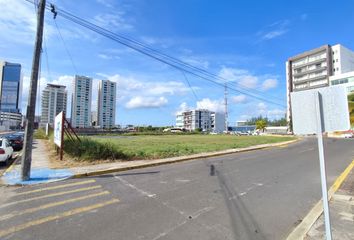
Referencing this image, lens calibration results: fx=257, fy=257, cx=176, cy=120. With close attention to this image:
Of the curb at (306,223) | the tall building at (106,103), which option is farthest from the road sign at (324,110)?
the tall building at (106,103)

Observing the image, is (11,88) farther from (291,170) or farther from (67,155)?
(291,170)

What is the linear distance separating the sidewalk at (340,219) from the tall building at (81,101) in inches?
2828

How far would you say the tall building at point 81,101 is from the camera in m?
73.5

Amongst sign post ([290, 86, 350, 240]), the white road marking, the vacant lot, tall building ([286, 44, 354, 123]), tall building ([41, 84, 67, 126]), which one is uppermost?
tall building ([286, 44, 354, 123])

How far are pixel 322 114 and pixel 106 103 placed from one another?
366 feet

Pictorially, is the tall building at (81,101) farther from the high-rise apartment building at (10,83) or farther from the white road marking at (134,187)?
the white road marking at (134,187)

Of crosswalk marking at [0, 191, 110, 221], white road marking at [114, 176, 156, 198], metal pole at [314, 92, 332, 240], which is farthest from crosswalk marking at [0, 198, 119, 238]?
metal pole at [314, 92, 332, 240]

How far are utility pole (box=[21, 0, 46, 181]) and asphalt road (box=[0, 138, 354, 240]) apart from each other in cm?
136

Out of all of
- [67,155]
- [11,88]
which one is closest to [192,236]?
[67,155]

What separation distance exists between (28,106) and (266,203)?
8666mm

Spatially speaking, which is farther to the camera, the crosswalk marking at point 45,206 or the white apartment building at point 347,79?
the white apartment building at point 347,79

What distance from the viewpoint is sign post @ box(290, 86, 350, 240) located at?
366 centimetres

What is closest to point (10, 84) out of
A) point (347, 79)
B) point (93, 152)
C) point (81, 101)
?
A: point (81, 101)

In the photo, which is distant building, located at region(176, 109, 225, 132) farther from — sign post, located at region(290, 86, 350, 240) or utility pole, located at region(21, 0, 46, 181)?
sign post, located at region(290, 86, 350, 240)
